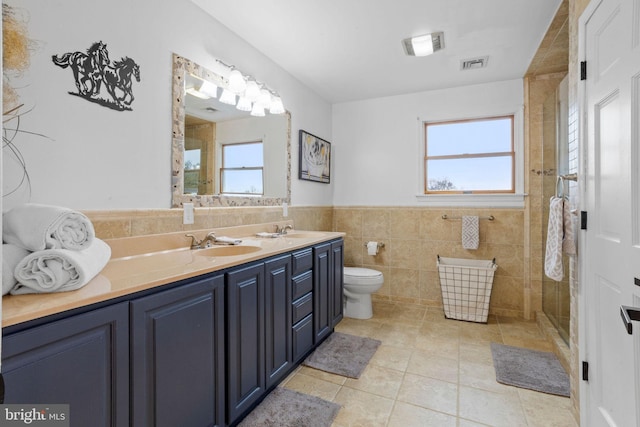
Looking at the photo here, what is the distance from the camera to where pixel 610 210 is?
136cm

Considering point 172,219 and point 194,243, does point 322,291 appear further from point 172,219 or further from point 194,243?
point 172,219

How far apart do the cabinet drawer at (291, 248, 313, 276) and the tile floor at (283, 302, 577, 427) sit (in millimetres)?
699

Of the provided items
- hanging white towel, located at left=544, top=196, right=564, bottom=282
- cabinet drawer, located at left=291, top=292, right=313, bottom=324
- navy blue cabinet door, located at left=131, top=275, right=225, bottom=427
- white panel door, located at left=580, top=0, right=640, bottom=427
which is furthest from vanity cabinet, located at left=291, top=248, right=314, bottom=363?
white panel door, located at left=580, top=0, right=640, bottom=427

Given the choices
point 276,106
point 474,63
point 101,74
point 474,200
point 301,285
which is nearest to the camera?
point 101,74

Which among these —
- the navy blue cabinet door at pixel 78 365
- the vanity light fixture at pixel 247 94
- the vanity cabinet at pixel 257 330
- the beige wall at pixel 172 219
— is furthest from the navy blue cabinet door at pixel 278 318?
the vanity light fixture at pixel 247 94

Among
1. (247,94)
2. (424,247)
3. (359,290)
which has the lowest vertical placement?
(359,290)

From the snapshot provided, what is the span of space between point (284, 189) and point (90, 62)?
173 centimetres

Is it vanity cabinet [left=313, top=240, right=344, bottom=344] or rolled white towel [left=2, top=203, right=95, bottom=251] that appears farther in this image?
vanity cabinet [left=313, top=240, right=344, bottom=344]

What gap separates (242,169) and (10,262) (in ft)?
5.31

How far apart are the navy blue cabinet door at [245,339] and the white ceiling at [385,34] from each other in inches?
65.5

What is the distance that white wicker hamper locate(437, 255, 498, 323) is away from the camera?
312 centimetres

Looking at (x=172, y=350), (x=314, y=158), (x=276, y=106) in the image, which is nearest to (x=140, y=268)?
(x=172, y=350)

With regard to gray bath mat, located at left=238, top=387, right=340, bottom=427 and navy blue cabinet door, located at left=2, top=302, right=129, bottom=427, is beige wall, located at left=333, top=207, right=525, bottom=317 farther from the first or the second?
navy blue cabinet door, located at left=2, top=302, right=129, bottom=427

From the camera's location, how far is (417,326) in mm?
3016
